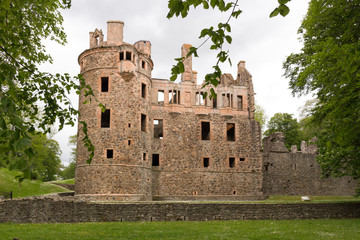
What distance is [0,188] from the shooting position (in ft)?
85.0

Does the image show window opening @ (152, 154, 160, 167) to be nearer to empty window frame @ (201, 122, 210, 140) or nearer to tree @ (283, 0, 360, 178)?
empty window frame @ (201, 122, 210, 140)

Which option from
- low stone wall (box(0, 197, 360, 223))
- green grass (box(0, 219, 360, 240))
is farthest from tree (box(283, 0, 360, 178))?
low stone wall (box(0, 197, 360, 223))

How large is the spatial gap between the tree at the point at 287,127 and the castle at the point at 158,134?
52.1 ft

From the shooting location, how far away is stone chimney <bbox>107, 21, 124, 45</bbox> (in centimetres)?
2472

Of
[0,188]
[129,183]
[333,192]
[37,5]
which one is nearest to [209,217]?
[129,183]

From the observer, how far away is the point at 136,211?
16.3 m

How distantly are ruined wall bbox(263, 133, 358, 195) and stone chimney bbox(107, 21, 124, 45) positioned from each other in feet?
61.5

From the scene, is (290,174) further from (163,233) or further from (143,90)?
(163,233)

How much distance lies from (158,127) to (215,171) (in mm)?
6524

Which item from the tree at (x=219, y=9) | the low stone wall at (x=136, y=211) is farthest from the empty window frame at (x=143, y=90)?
the tree at (x=219, y=9)

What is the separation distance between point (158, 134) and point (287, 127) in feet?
86.1

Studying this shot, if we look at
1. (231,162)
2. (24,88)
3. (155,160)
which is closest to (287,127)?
(231,162)

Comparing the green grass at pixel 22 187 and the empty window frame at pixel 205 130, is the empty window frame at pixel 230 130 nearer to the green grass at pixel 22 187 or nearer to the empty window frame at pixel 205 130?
the empty window frame at pixel 205 130

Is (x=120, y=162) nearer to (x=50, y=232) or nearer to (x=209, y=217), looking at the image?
(x=209, y=217)
